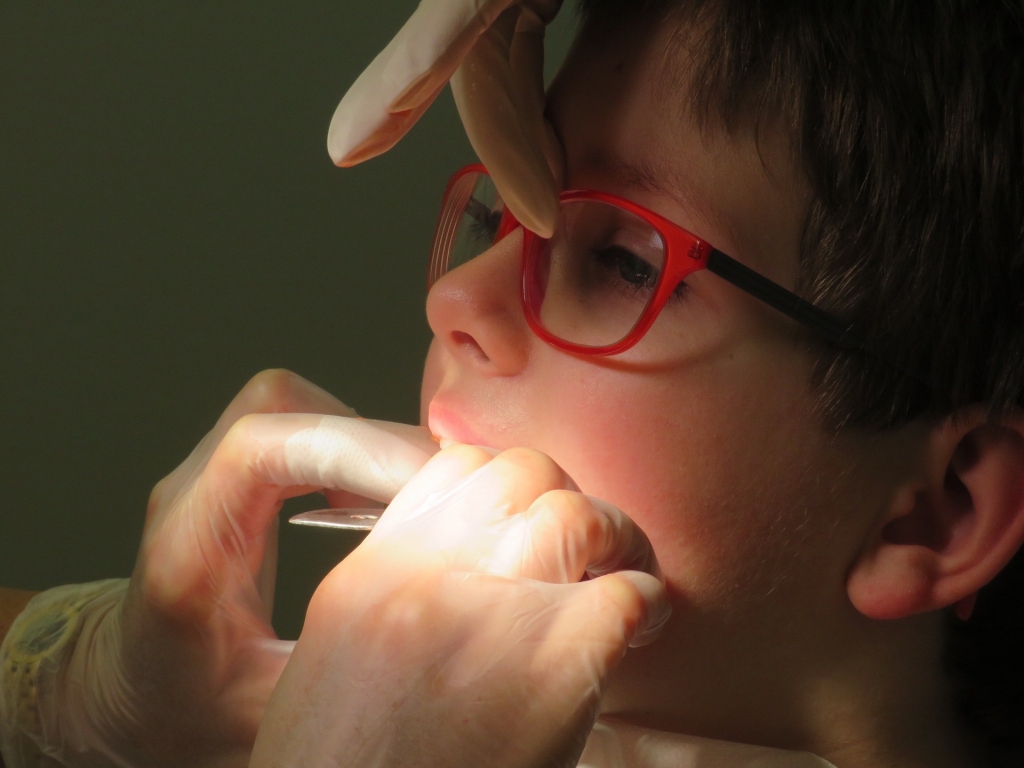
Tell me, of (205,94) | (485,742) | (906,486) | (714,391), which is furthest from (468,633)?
(205,94)

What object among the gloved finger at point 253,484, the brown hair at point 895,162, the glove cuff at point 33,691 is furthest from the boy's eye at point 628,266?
the glove cuff at point 33,691

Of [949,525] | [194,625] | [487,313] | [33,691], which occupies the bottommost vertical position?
[33,691]

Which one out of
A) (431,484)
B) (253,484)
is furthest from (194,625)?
(431,484)

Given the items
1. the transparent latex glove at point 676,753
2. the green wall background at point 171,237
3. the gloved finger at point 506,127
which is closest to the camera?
the gloved finger at point 506,127

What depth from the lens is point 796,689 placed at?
881 mm

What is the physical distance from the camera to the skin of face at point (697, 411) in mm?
762

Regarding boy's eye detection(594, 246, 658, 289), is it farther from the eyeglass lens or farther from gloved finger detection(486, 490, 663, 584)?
gloved finger detection(486, 490, 663, 584)

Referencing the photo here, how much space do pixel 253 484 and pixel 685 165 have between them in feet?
1.67

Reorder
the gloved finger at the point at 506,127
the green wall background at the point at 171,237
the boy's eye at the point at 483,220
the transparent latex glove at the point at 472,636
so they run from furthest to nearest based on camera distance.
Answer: the green wall background at the point at 171,237 < the boy's eye at the point at 483,220 < the gloved finger at the point at 506,127 < the transparent latex glove at the point at 472,636

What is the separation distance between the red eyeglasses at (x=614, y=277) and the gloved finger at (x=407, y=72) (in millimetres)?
161

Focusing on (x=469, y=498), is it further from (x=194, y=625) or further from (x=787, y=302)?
(x=194, y=625)

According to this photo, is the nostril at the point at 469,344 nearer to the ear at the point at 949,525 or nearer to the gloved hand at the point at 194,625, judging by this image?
the gloved hand at the point at 194,625

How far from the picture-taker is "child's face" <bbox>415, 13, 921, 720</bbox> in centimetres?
76

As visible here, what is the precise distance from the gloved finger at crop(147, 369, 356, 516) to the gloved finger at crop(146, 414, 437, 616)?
0.31 ft
